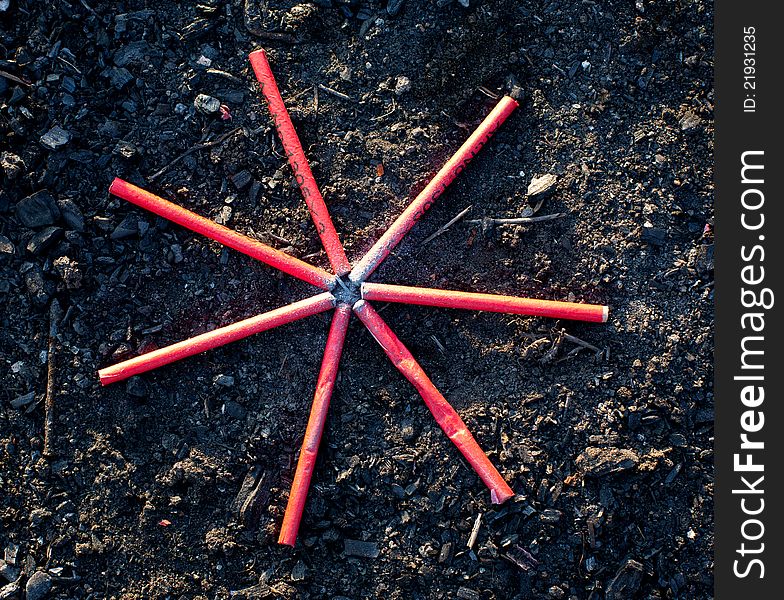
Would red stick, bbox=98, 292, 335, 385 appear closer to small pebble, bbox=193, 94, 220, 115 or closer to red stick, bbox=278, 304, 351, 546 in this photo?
red stick, bbox=278, 304, 351, 546

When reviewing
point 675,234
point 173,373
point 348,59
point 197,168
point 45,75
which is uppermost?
point 348,59

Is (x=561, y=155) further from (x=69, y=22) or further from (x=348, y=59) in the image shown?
(x=69, y=22)

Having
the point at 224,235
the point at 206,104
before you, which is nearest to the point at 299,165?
the point at 224,235

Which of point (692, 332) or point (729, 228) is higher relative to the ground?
point (729, 228)

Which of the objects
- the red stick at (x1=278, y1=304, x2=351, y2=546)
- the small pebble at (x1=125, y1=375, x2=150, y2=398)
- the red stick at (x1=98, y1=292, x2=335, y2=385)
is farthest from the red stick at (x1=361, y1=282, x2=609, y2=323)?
the small pebble at (x1=125, y1=375, x2=150, y2=398)

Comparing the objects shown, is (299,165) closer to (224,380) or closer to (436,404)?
(224,380)

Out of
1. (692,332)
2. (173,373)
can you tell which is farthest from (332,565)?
(692,332)

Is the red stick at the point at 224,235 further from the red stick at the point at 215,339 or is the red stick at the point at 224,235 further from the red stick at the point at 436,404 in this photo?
the red stick at the point at 436,404
